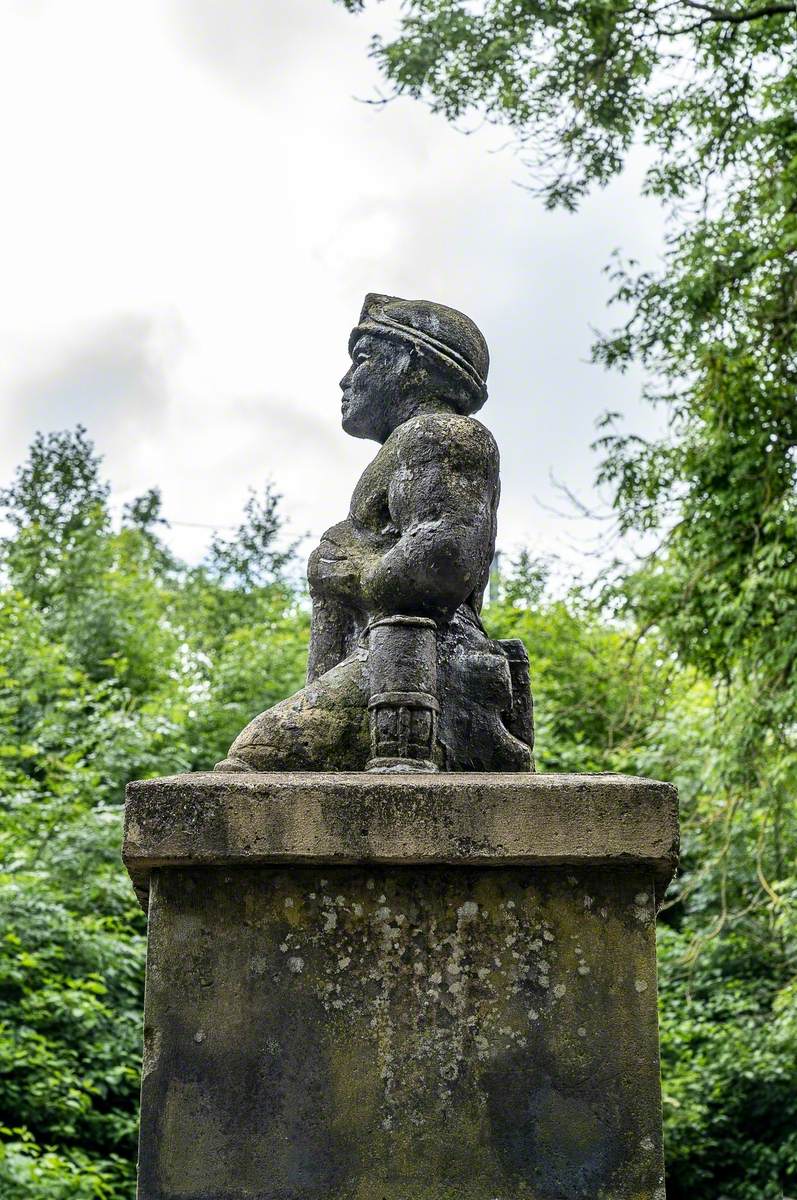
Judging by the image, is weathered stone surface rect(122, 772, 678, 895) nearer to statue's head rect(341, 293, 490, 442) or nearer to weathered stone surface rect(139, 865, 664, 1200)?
weathered stone surface rect(139, 865, 664, 1200)

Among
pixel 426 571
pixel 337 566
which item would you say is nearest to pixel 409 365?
pixel 337 566

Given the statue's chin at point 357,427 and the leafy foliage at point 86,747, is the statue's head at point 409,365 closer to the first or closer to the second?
the statue's chin at point 357,427

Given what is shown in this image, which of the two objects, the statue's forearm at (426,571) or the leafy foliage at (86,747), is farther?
the leafy foliage at (86,747)

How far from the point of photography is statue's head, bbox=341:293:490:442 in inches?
156

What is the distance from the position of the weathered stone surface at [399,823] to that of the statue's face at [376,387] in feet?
4.58

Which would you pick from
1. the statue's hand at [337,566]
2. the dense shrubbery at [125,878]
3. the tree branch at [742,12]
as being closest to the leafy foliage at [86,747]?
the dense shrubbery at [125,878]

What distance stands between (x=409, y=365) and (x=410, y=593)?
30.0 inches

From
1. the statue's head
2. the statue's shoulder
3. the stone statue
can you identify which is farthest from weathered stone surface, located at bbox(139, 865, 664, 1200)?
the statue's head

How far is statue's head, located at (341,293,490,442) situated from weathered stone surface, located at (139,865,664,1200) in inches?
59.6

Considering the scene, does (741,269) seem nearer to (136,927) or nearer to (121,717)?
(121,717)

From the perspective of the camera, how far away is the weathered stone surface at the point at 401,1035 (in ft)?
9.43

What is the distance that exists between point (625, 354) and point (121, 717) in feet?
17.7

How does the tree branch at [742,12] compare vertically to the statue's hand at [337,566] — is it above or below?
above

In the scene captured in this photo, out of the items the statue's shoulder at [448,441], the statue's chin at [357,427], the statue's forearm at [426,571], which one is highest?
the statue's chin at [357,427]
